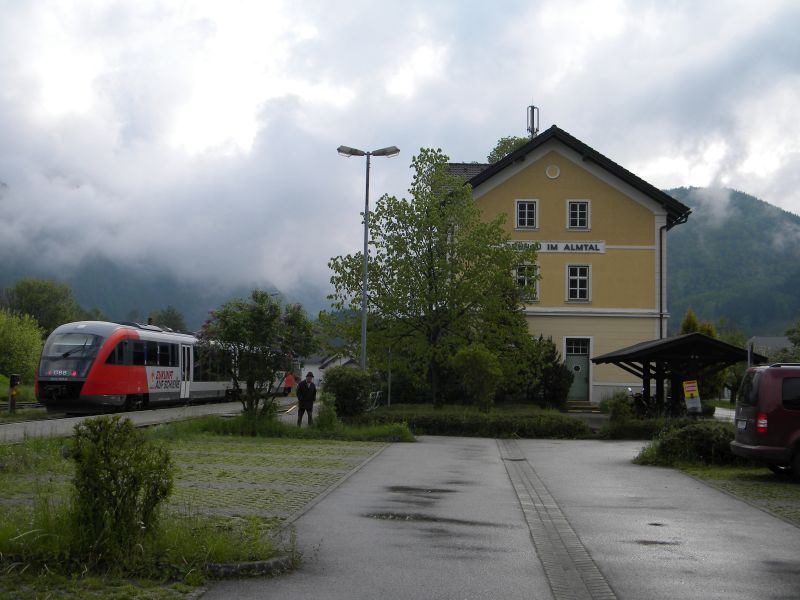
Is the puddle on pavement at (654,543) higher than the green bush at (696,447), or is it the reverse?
the green bush at (696,447)

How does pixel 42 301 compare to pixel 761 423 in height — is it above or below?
above

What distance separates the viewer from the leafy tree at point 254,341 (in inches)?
917

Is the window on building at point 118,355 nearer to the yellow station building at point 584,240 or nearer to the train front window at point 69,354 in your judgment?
the train front window at point 69,354

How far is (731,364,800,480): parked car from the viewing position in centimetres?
1438

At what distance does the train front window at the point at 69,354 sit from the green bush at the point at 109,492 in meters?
25.3

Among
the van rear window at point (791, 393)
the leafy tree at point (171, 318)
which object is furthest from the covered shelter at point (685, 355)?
the leafy tree at point (171, 318)

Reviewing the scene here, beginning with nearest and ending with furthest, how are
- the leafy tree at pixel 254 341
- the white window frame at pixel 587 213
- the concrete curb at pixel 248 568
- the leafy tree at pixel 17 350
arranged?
the concrete curb at pixel 248 568, the leafy tree at pixel 254 341, the white window frame at pixel 587 213, the leafy tree at pixel 17 350

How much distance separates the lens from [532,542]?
883 cm

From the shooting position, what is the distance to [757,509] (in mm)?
11523

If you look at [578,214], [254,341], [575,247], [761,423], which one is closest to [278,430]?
[254,341]

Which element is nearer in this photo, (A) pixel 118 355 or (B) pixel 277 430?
(B) pixel 277 430

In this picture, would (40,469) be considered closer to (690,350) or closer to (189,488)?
(189,488)

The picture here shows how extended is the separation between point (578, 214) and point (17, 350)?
112 ft

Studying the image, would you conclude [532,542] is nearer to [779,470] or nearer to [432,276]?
[779,470]
